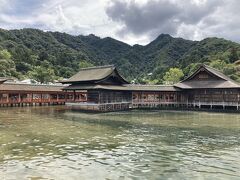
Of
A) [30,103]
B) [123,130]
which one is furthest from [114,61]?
[123,130]

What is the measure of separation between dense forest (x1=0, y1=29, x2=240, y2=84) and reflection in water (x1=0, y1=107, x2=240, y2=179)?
220 feet

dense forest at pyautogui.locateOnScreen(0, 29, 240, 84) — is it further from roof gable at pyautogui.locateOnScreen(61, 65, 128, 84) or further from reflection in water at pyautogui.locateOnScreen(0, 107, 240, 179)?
reflection in water at pyautogui.locateOnScreen(0, 107, 240, 179)

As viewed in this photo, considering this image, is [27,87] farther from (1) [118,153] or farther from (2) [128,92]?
(1) [118,153]

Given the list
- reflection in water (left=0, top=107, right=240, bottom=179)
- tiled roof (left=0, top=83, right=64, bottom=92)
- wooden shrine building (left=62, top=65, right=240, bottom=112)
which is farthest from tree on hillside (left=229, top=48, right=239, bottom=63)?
reflection in water (left=0, top=107, right=240, bottom=179)

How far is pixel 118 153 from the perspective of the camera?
60.7 feet

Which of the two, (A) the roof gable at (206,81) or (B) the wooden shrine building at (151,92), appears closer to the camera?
(B) the wooden shrine building at (151,92)

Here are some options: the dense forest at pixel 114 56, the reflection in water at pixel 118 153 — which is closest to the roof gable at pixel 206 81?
the reflection in water at pixel 118 153

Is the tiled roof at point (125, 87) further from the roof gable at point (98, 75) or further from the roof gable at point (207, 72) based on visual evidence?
the roof gable at point (207, 72)

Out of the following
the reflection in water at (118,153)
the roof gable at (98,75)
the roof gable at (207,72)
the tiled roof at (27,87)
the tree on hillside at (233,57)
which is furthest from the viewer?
the tree on hillside at (233,57)

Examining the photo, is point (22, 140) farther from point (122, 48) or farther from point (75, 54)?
point (122, 48)

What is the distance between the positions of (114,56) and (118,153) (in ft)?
547

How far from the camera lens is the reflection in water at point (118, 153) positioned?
14.4 m

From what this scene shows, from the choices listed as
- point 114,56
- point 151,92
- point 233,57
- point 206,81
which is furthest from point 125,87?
point 114,56

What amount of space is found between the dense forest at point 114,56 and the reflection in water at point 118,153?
220 ft
